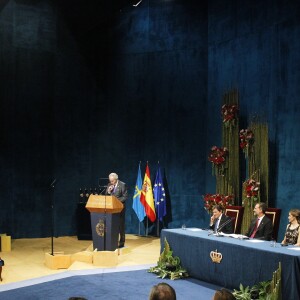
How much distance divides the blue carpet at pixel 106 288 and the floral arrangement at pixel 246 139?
9.36 ft

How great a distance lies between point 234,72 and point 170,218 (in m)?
3.09

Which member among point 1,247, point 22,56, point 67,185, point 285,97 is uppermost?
point 22,56

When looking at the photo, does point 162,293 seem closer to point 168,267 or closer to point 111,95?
point 168,267

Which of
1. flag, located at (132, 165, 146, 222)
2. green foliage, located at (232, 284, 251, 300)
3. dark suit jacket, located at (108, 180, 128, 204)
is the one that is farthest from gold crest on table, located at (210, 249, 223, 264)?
flag, located at (132, 165, 146, 222)

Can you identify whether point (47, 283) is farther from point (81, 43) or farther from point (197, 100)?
point (81, 43)

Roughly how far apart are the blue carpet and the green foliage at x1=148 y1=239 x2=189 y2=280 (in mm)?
102

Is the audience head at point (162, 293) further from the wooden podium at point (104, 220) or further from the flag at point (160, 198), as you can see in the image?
the flag at point (160, 198)

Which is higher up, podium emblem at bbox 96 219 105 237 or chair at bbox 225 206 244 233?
chair at bbox 225 206 244 233

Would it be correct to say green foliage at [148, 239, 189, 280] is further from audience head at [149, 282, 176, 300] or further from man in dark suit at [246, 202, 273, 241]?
audience head at [149, 282, 176, 300]

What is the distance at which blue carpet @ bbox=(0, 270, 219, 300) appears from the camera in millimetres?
5367

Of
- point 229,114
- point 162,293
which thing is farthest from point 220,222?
point 162,293

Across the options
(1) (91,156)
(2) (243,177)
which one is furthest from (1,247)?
(2) (243,177)

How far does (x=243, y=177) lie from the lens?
28.5ft

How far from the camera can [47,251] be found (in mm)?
8336
